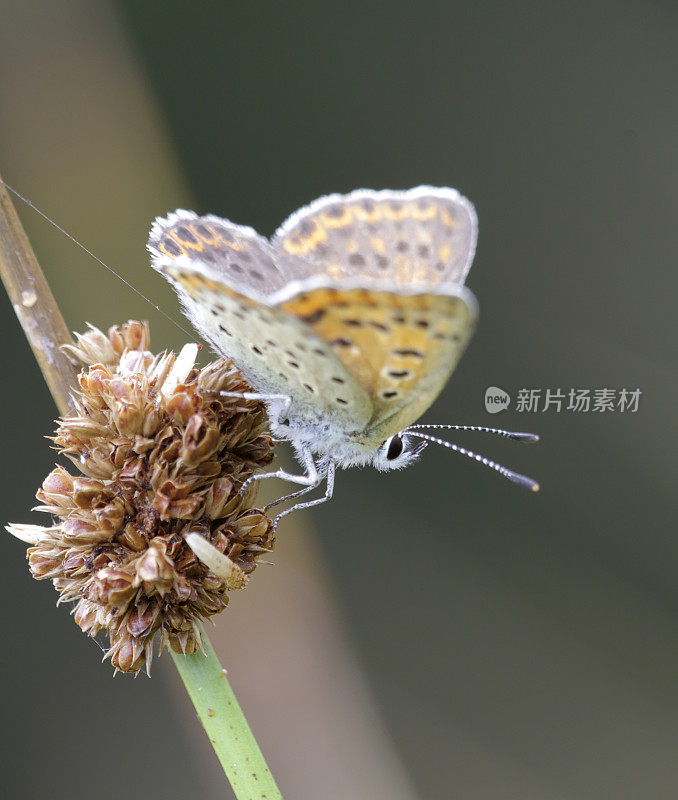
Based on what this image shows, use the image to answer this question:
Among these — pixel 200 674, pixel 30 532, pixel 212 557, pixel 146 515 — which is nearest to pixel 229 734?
pixel 200 674

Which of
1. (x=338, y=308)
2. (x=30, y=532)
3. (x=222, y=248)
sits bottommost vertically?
(x=30, y=532)

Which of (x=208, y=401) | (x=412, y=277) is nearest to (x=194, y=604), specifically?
(x=208, y=401)

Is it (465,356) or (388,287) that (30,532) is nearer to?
(388,287)

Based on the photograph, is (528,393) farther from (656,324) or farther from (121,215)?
(121,215)

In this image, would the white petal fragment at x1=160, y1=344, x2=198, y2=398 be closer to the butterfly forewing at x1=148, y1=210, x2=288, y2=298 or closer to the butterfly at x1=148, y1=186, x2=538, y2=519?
the butterfly at x1=148, y1=186, x2=538, y2=519

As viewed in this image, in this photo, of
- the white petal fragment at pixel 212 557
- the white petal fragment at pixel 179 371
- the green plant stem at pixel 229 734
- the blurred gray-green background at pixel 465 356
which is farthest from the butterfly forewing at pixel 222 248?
the blurred gray-green background at pixel 465 356

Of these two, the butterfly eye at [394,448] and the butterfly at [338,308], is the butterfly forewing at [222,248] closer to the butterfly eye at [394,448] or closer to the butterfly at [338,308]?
the butterfly at [338,308]
